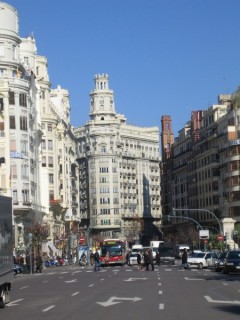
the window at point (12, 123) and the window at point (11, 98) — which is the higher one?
the window at point (11, 98)

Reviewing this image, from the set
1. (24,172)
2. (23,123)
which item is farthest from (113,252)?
(23,123)

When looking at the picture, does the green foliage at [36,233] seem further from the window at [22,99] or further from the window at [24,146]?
the window at [22,99]

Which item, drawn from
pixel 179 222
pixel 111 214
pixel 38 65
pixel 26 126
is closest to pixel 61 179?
pixel 38 65

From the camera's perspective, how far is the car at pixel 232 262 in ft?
172

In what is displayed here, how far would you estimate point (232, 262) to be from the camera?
52312 mm

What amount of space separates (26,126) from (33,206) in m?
8.54

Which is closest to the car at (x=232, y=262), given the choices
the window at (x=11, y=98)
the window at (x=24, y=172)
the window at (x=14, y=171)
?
the window at (x=14, y=171)

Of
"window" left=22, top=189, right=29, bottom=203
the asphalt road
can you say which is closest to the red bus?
"window" left=22, top=189, right=29, bottom=203

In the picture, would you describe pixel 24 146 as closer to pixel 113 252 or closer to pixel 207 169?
pixel 113 252

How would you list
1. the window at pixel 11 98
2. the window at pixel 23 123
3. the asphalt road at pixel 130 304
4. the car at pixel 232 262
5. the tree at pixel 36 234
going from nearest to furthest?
the asphalt road at pixel 130 304
the car at pixel 232 262
the tree at pixel 36 234
the window at pixel 11 98
the window at pixel 23 123

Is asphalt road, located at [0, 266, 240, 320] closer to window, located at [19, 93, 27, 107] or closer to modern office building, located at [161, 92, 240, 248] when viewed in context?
window, located at [19, 93, 27, 107]

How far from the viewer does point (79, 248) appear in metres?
100

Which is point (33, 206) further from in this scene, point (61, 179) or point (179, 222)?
point (179, 222)

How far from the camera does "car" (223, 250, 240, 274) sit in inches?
2058
